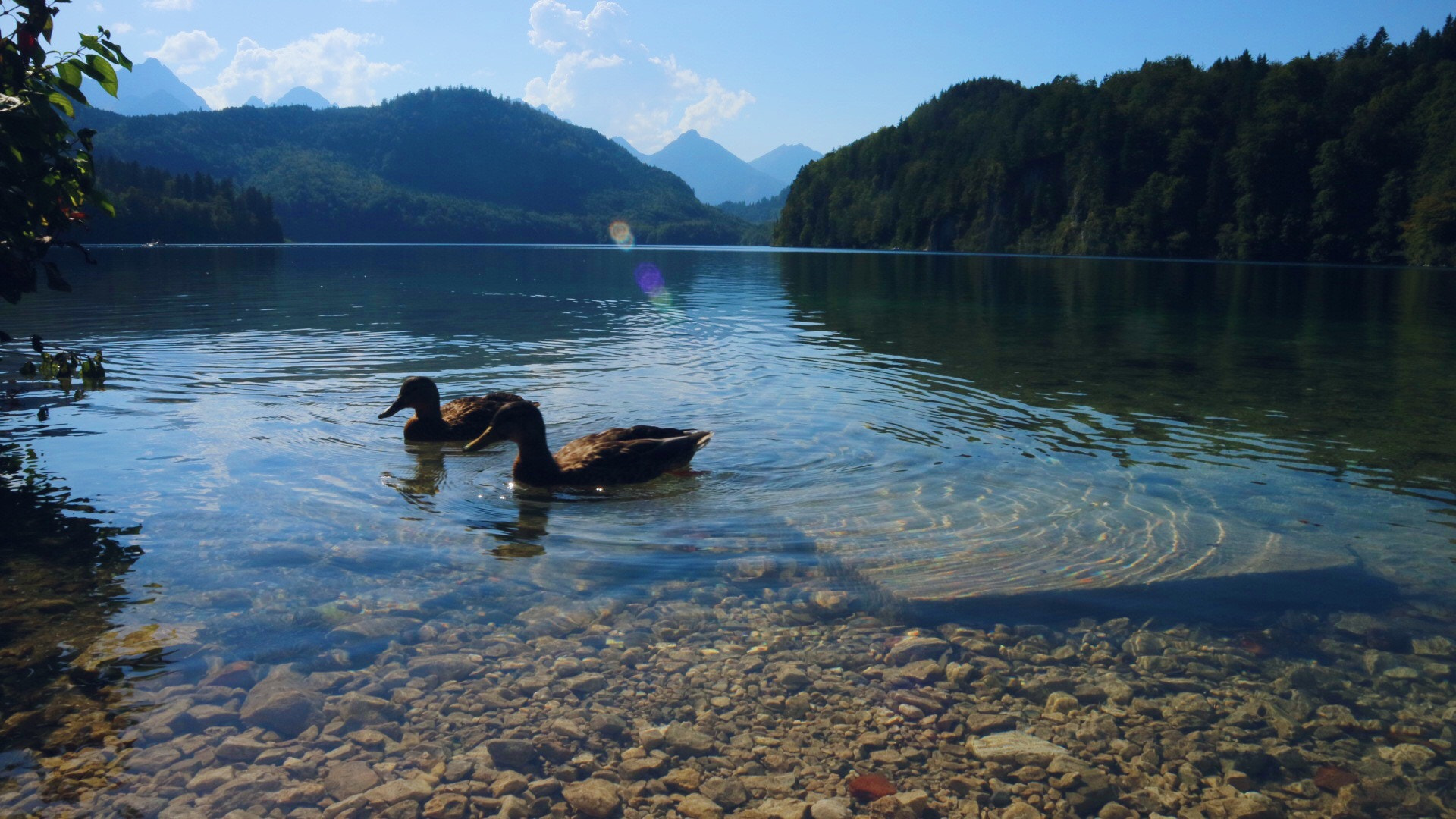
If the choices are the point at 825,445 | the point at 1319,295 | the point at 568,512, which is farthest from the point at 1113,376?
the point at 1319,295

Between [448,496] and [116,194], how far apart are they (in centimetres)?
19104

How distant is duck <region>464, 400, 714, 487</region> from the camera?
10.7 metres

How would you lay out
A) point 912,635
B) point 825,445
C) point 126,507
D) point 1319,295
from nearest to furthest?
point 912,635 → point 126,507 → point 825,445 → point 1319,295

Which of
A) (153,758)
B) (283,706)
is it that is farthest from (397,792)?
(153,758)

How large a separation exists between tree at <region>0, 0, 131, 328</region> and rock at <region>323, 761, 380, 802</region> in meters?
5.09

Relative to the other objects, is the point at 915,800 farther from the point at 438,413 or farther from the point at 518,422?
the point at 438,413

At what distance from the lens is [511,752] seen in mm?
5098

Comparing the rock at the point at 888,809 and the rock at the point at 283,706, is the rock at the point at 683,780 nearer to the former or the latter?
the rock at the point at 888,809

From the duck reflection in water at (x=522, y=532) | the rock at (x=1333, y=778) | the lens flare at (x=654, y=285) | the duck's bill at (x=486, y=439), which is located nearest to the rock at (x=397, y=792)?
the duck reflection in water at (x=522, y=532)

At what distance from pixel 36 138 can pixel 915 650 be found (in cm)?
829

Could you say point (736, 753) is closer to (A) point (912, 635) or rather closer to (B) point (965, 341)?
(A) point (912, 635)

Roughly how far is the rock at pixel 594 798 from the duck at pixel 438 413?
860 centimetres

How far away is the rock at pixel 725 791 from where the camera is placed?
476cm

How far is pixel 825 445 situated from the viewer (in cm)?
1289
